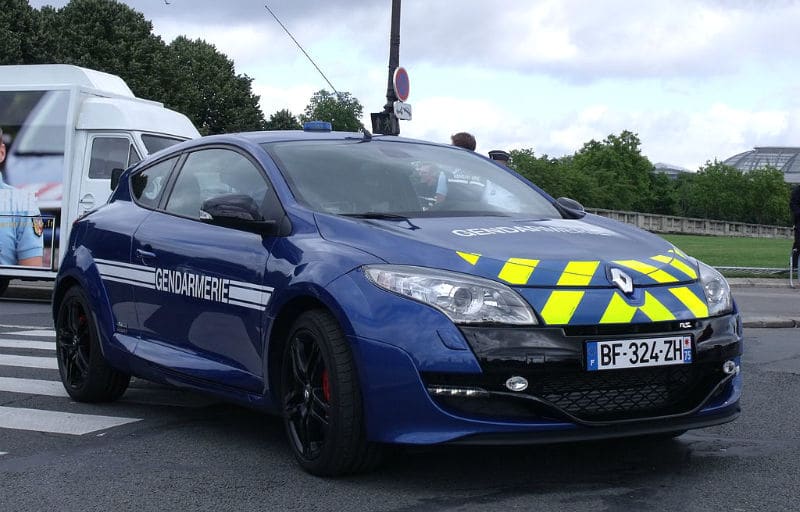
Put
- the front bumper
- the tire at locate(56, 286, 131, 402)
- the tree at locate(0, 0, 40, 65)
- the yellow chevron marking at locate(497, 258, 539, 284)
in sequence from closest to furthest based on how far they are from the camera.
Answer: the front bumper, the yellow chevron marking at locate(497, 258, 539, 284), the tire at locate(56, 286, 131, 402), the tree at locate(0, 0, 40, 65)

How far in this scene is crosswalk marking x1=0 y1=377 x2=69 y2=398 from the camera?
6.98 meters

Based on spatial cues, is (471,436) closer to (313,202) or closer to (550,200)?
(313,202)

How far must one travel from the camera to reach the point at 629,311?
13.8ft

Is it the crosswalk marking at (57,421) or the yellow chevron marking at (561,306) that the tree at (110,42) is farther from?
the yellow chevron marking at (561,306)

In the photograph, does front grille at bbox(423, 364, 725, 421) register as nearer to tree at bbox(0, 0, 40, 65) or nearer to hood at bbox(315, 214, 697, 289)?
hood at bbox(315, 214, 697, 289)

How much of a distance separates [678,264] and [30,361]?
5.45 metres

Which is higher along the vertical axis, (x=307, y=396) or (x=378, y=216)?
(x=378, y=216)

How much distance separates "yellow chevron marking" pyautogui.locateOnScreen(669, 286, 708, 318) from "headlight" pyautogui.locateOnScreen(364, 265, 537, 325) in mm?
657

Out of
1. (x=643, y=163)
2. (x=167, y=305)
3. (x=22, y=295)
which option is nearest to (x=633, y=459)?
(x=167, y=305)

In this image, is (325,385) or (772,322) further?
(772,322)

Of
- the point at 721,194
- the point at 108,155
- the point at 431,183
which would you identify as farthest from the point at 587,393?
the point at 721,194

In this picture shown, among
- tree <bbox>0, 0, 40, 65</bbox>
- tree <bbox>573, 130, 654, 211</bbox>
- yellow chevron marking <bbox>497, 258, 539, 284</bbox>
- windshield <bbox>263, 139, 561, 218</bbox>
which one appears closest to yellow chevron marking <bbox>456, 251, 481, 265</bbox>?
yellow chevron marking <bbox>497, 258, 539, 284</bbox>

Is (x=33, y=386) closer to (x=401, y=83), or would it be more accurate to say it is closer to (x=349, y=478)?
(x=349, y=478)

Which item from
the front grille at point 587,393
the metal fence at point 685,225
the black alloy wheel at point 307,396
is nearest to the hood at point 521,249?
the front grille at point 587,393
